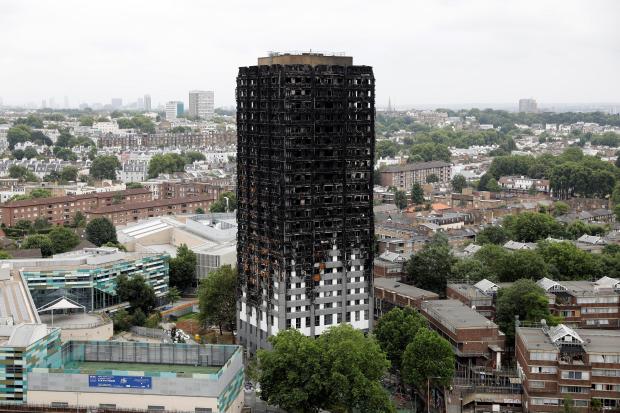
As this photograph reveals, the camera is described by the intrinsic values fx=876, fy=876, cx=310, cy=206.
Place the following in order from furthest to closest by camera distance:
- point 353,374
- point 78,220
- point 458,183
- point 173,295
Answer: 1. point 458,183
2. point 78,220
3. point 173,295
4. point 353,374

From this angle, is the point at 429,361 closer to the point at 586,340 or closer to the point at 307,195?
the point at 586,340

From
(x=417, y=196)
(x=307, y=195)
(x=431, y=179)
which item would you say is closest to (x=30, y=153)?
(x=431, y=179)

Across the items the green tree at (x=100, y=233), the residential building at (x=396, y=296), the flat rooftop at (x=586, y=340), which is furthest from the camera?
the green tree at (x=100, y=233)

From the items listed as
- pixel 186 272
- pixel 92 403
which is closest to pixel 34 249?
pixel 186 272

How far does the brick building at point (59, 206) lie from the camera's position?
69.8m

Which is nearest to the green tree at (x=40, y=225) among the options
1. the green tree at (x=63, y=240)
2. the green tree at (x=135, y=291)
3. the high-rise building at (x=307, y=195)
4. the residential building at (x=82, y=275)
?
the green tree at (x=63, y=240)

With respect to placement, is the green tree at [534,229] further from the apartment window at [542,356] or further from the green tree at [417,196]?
the apartment window at [542,356]

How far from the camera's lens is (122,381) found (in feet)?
89.2

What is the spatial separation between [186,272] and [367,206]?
16055 millimetres

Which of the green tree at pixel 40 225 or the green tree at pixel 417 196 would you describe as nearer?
the green tree at pixel 40 225

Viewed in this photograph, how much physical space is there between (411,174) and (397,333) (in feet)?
213

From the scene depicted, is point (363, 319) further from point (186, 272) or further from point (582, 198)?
point (582, 198)

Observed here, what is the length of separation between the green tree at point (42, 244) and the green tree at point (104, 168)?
44.3 metres

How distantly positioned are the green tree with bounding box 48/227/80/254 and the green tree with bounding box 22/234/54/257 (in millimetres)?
277
